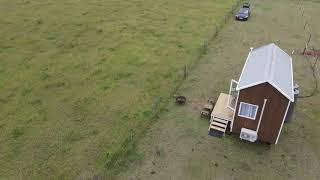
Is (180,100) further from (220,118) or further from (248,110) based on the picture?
(248,110)

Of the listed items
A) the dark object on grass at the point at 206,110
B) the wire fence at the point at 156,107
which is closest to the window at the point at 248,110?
the dark object on grass at the point at 206,110

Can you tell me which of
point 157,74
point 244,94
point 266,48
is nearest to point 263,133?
point 244,94

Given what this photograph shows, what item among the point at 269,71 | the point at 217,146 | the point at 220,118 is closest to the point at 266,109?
the point at 269,71

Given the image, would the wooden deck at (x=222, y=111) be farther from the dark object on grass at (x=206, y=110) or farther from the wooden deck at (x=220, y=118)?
the dark object on grass at (x=206, y=110)

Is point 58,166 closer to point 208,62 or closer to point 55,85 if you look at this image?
point 55,85

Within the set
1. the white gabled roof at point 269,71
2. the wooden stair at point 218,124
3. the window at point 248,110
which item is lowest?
the wooden stair at point 218,124

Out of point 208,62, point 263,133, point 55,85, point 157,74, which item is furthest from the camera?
point 208,62
